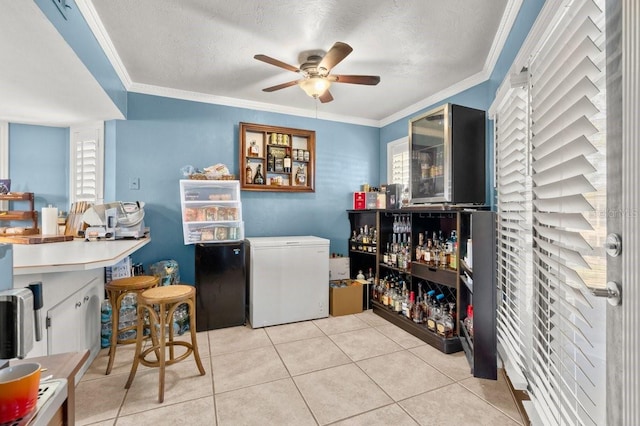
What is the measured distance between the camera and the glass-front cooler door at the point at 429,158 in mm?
2656

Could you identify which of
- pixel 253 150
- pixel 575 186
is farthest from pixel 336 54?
pixel 253 150

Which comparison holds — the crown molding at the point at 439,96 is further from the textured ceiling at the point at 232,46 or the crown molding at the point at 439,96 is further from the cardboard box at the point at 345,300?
the cardboard box at the point at 345,300

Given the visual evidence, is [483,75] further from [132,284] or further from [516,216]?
[132,284]

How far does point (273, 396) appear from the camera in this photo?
1964mm

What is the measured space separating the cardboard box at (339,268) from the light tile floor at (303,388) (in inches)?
42.4

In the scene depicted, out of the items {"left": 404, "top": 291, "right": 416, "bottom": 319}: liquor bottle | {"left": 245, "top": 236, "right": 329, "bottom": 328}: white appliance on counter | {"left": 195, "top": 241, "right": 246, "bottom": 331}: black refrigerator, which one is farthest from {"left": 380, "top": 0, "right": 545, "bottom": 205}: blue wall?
{"left": 195, "top": 241, "right": 246, "bottom": 331}: black refrigerator

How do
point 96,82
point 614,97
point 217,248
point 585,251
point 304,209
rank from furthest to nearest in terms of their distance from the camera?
1. point 304,209
2. point 217,248
3. point 96,82
4. point 585,251
5. point 614,97

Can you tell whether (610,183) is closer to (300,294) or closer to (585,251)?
(585,251)

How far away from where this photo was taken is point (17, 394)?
0.62 m

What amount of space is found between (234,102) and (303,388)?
10.3 ft

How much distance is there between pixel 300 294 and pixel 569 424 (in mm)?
2608

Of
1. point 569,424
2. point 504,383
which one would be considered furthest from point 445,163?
point 569,424

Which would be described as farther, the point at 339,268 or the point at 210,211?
the point at 339,268

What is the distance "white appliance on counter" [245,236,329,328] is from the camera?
3.18m
